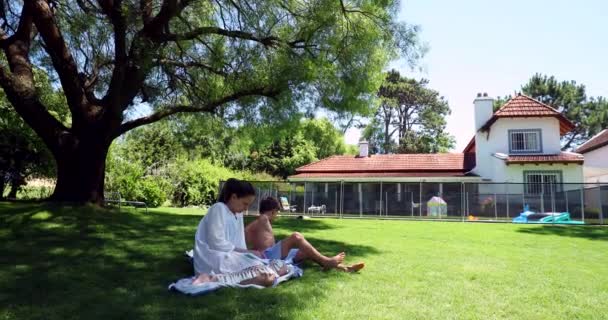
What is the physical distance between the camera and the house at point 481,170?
68.6 feet

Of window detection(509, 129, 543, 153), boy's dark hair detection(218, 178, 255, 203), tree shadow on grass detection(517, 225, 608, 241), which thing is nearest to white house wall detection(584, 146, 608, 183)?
window detection(509, 129, 543, 153)

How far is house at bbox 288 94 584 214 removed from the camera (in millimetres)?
20922

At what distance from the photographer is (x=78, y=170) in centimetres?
1180

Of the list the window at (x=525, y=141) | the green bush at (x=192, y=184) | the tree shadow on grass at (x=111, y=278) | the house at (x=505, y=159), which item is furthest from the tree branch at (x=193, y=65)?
the window at (x=525, y=141)

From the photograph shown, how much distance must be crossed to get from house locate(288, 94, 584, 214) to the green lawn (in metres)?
11.8

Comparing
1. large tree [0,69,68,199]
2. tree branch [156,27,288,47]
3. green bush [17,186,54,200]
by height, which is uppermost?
tree branch [156,27,288,47]

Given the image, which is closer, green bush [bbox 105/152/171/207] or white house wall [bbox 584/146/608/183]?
green bush [bbox 105/152/171/207]

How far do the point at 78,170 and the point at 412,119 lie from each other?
4786 centimetres

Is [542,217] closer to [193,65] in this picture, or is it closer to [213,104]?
[213,104]

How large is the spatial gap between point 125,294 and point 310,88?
10260mm

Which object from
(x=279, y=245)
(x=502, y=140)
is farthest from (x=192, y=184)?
(x=279, y=245)

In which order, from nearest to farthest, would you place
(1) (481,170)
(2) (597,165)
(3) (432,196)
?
1. (3) (432,196)
2. (1) (481,170)
3. (2) (597,165)

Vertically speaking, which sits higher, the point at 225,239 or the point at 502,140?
the point at 502,140

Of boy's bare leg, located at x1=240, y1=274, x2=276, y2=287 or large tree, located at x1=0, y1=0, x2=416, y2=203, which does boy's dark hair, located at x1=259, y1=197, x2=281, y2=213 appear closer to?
boy's bare leg, located at x1=240, y1=274, x2=276, y2=287
